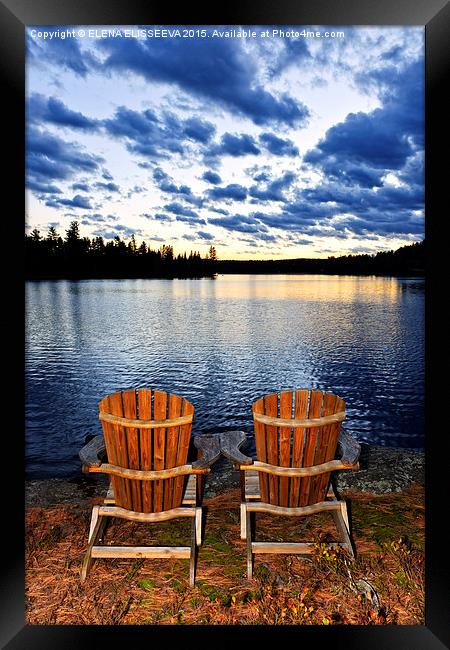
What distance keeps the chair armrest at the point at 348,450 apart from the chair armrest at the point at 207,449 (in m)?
0.94

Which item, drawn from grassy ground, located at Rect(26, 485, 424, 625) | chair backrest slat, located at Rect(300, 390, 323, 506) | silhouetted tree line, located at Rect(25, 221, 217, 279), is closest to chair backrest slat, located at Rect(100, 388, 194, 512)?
grassy ground, located at Rect(26, 485, 424, 625)

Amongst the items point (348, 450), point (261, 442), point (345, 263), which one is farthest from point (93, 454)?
point (345, 263)

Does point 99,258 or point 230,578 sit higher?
point 99,258

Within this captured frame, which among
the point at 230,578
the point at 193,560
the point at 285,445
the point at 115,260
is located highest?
the point at 115,260

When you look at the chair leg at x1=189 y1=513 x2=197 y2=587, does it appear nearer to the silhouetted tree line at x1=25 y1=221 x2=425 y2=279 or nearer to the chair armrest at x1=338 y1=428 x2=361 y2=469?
the chair armrest at x1=338 y1=428 x2=361 y2=469

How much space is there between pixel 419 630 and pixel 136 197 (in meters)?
33.6

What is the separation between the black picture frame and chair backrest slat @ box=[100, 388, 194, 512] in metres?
0.68

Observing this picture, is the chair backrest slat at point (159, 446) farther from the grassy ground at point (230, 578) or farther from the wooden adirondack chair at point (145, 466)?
the grassy ground at point (230, 578)

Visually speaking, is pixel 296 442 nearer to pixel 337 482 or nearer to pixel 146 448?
pixel 146 448

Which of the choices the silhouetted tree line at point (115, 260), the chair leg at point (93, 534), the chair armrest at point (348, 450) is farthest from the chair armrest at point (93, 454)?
the silhouetted tree line at point (115, 260)

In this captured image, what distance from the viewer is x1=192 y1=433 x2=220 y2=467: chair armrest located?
129 inches
